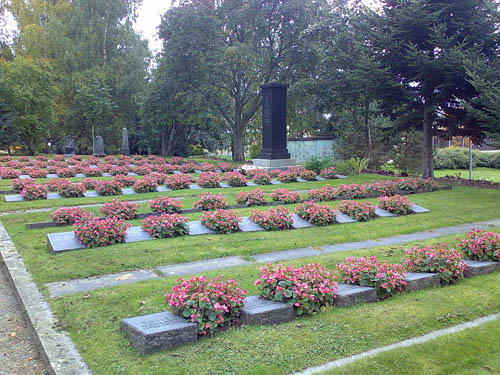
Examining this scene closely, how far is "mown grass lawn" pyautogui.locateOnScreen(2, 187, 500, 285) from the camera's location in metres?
5.83

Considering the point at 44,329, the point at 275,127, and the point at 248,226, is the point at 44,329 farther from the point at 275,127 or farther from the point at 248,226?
the point at 275,127

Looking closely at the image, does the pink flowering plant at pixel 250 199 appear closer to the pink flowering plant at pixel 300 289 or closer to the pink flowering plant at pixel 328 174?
the pink flowering plant at pixel 300 289

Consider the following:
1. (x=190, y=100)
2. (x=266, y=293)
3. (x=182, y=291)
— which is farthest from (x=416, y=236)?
(x=190, y=100)

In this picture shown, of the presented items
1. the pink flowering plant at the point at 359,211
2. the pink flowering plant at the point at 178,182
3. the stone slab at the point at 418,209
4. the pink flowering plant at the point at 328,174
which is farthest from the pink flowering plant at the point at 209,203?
the pink flowering plant at the point at 328,174

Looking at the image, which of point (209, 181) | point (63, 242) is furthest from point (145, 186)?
point (63, 242)

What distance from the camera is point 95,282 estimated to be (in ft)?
17.3

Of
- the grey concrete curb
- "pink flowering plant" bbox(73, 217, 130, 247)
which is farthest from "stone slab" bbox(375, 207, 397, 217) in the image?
the grey concrete curb

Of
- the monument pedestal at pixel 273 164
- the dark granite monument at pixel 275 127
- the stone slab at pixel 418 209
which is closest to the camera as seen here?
the stone slab at pixel 418 209

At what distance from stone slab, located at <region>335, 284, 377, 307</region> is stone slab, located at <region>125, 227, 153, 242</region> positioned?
3.91m

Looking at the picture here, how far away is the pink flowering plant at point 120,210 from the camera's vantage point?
853 centimetres

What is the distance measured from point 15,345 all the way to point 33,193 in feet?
26.7

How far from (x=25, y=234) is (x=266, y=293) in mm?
5435

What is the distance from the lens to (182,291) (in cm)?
384

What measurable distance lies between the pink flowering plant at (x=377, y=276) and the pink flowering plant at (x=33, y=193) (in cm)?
924
